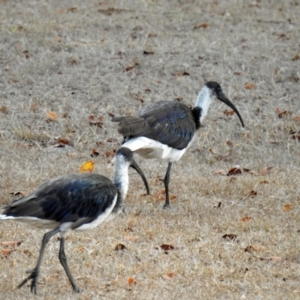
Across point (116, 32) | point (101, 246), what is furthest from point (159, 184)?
point (116, 32)

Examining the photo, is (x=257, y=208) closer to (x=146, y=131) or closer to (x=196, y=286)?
(x=146, y=131)

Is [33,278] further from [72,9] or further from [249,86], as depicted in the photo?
[72,9]

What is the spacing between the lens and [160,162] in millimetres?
10906

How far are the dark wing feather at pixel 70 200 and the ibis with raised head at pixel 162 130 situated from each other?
6.91ft

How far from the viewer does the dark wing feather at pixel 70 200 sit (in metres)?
6.11

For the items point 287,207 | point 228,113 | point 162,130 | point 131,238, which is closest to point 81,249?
point 131,238

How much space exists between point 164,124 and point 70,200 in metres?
3.03

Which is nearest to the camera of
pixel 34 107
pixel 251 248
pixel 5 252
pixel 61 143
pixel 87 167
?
pixel 5 252

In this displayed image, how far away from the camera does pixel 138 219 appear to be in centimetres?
825

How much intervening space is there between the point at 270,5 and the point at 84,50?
18.1ft

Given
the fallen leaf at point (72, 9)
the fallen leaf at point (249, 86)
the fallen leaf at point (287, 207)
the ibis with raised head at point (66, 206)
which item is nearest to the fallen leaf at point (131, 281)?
the ibis with raised head at point (66, 206)

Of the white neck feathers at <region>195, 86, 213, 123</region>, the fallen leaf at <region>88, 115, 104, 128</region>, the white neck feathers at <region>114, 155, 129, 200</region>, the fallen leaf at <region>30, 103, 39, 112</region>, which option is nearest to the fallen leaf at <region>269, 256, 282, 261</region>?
the white neck feathers at <region>114, 155, 129, 200</region>

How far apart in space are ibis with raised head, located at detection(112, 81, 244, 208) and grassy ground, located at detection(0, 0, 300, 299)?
48cm

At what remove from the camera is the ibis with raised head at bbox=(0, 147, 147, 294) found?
606 cm
